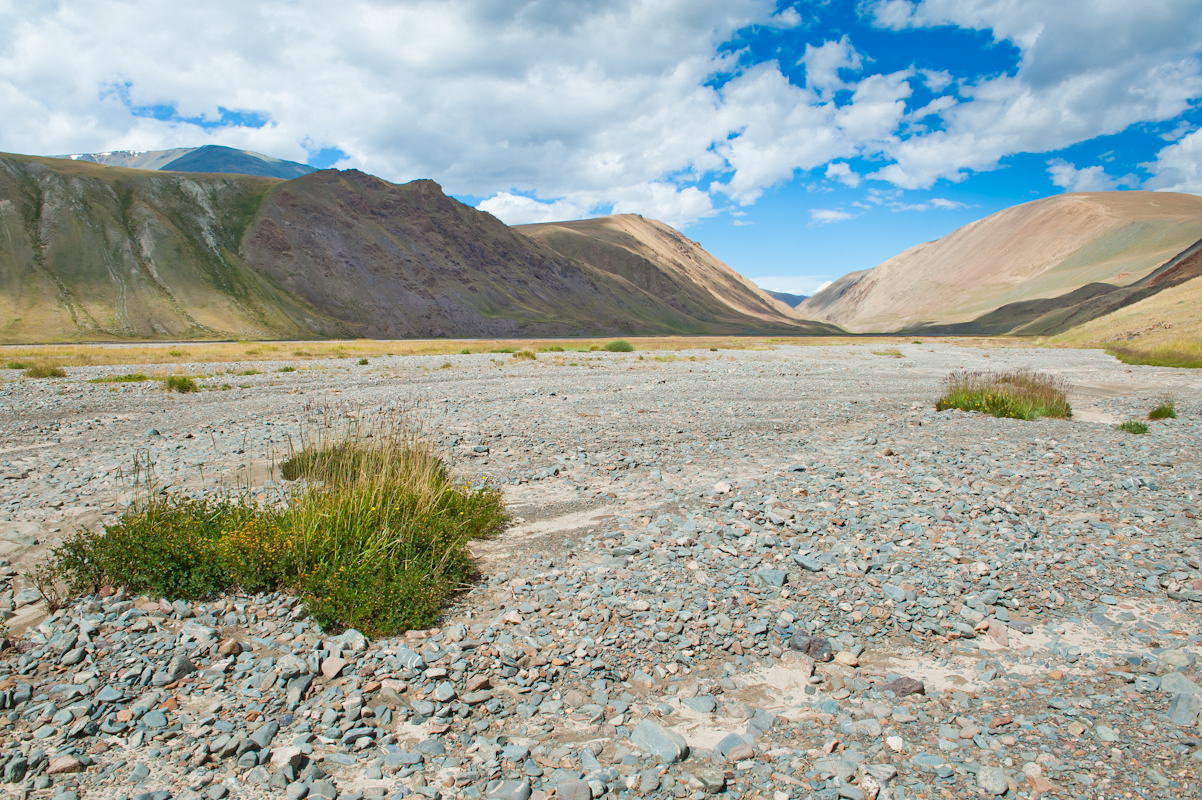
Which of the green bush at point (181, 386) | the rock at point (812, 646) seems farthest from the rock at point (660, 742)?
the green bush at point (181, 386)

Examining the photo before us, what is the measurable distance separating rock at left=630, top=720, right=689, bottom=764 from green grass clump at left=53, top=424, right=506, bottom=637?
2081 millimetres

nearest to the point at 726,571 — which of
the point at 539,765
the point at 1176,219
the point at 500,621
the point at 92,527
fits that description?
the point at 500,621

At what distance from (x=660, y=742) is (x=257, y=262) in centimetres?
10423

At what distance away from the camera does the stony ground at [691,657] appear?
11.7 feet

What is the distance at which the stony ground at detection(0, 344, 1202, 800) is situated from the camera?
3.57m

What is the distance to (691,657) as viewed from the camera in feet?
15.7

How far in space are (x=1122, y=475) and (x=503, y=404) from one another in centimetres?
1310

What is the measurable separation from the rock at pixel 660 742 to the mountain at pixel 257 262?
277 feet

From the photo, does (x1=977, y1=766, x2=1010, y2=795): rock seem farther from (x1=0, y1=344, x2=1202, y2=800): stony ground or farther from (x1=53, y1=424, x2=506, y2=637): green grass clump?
(x1=53, y1=424, x2=506, y2=637): green grass clump

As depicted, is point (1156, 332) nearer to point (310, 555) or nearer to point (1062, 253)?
point (310, 555)

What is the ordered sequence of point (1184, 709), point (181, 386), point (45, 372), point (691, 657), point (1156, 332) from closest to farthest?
point (1184, 709), point (691, 657), point (181, 386), point (45, 372), point (1156, 332)

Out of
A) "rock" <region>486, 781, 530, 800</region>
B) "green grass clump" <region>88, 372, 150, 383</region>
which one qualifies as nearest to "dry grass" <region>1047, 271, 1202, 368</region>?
"rock" <region>486, 781, 530, 800</region>

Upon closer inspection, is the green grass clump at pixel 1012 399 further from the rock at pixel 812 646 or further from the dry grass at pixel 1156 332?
the dry grass at pixel 1156 332

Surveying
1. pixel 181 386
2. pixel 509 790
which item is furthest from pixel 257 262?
pixel 509 790
